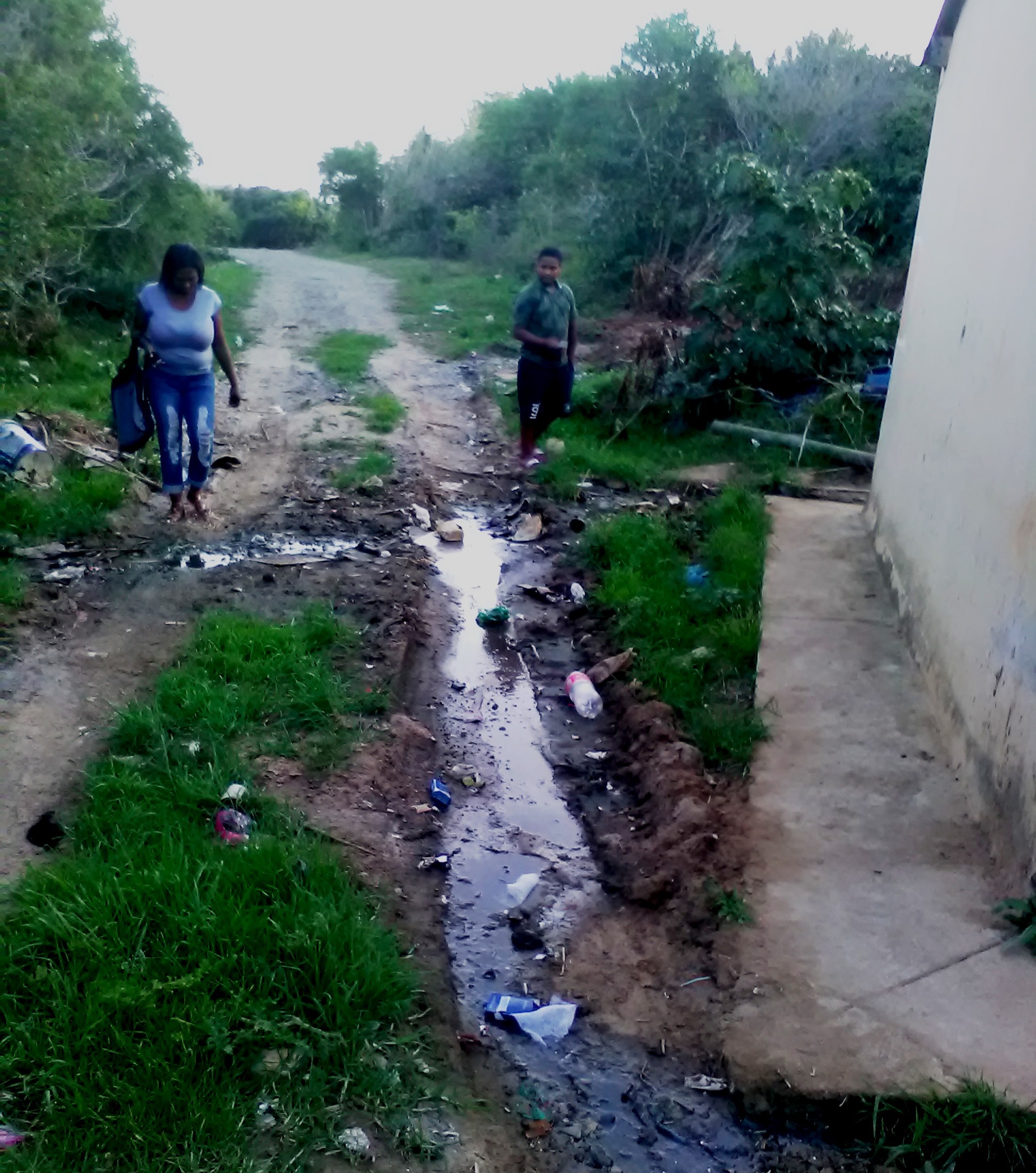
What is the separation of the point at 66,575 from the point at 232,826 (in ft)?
8.40

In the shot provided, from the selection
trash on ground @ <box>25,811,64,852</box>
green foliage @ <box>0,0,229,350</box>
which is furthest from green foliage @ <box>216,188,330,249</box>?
A: trash on ground @ <box>25,811,64,852</box>

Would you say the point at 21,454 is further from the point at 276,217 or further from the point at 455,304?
the point at 276,217

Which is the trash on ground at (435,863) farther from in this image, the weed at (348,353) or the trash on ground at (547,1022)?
the weed at (348,353)

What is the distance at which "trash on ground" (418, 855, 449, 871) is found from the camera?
350 centimetres

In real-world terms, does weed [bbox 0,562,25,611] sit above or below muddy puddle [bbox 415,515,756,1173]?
above

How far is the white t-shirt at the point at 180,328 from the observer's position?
17.4ft

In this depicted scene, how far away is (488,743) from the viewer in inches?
173

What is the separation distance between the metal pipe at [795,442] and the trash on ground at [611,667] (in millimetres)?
3742

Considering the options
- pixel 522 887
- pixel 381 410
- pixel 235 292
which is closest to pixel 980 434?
Answer: pixel 522 887

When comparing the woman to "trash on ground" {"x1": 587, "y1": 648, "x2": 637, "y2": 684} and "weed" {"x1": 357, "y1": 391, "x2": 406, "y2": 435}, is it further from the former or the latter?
"trash on ground" {"x1": 587, "y1": 648, "x2": 637, "y2": 684}

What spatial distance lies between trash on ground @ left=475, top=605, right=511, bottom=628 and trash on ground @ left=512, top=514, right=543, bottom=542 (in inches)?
47.1

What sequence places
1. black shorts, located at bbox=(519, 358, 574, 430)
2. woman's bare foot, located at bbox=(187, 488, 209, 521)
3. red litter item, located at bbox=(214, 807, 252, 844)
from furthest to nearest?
1. black shorts, located at bbox=(519, 358, 574, 430)
2. woman's bare foot, located at bbox=(187, 488, 209, 521)
3. red litter item, located at bbox=(214, 807, 252, 844)

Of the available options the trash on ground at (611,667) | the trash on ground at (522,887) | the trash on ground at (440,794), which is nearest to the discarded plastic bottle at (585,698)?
the trash on ground at (611,667)

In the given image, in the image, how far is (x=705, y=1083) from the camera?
2.65 metres
